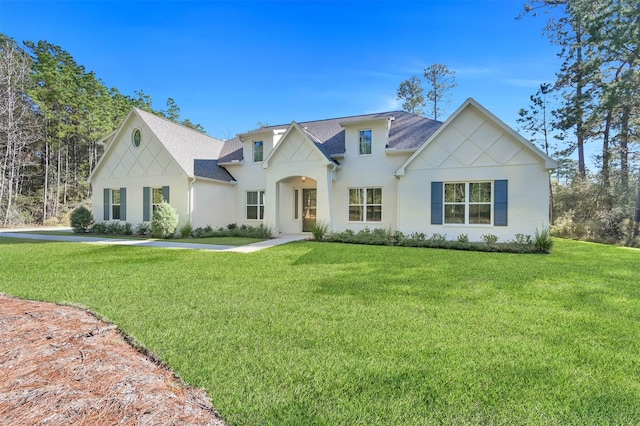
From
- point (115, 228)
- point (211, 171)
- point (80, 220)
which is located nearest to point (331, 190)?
point (211, 171)

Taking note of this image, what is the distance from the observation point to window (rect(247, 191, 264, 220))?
17.5 metres

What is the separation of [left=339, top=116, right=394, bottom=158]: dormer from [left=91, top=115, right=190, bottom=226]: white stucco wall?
8.48 metres

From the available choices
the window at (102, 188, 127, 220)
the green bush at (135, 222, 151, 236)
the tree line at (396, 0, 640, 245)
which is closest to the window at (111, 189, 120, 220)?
the window at (102, 188, 127, 220)

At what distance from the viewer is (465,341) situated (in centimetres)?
353

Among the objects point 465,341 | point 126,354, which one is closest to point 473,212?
point 465,341

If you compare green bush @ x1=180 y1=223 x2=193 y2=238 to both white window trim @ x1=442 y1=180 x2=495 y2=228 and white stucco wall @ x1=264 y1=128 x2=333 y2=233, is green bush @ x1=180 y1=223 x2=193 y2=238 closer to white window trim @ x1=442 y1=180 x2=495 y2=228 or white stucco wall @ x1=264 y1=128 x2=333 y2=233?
white stucco wall @ x1=264 y1=128 x2=333 y2=233

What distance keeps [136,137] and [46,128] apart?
48.4 feet

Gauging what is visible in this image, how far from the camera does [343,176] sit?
1536 centimetres

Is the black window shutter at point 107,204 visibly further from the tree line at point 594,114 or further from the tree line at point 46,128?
the tree line at point 594,114

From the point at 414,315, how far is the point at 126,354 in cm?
352

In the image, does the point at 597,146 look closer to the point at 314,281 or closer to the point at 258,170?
the point at 258,170

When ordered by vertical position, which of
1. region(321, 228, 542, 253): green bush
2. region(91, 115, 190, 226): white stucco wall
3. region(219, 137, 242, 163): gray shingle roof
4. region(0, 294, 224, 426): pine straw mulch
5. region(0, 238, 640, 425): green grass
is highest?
region(219, 137, 242, 163): gray shingle roof

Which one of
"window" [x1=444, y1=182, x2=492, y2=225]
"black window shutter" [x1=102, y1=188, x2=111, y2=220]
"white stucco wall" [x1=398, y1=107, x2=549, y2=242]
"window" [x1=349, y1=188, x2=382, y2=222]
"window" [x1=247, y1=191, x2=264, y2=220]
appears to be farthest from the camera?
"black window shutter" [x1=102, y1=188, x2=111, y2=220]

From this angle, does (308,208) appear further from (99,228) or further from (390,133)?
(99,228)
